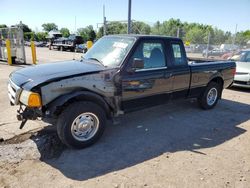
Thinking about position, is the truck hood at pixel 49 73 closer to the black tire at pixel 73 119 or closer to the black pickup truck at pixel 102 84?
the black pickup truck at pixel 102 84

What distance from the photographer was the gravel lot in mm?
3201

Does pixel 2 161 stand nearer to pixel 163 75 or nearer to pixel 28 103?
pixel 28 103

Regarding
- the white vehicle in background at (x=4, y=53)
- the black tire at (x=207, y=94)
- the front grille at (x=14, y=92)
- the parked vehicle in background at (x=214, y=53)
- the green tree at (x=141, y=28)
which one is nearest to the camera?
the front grille at (x=14, y=92)

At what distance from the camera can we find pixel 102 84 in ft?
13.4

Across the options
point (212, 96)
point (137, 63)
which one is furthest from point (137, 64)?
point (212, 96)

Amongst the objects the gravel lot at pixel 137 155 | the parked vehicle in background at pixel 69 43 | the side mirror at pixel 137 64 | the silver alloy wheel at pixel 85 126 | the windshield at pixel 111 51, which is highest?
the parked vehicle in background at pixel 69 43

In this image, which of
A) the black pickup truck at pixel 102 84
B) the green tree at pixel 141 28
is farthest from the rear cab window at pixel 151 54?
the green tree at pixel 141 28

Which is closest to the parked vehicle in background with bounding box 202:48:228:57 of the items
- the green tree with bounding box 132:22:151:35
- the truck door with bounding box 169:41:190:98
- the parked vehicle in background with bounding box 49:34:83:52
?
the green tree with bounding box 132:22:151:35

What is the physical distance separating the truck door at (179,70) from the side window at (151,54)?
1.00 feet

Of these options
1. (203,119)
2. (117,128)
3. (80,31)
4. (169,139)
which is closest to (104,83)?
(117,128)

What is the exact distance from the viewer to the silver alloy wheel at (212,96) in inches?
252

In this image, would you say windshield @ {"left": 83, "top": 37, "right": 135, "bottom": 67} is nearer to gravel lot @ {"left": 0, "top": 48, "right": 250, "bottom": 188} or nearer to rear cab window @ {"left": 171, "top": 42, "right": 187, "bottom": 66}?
rear cab window @ {"left": 171, "top": 42, "right": 187, "bottom": 66}

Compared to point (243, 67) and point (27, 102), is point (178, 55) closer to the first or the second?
point (27, 102)

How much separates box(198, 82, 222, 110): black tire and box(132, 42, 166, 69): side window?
1850 millimetres
